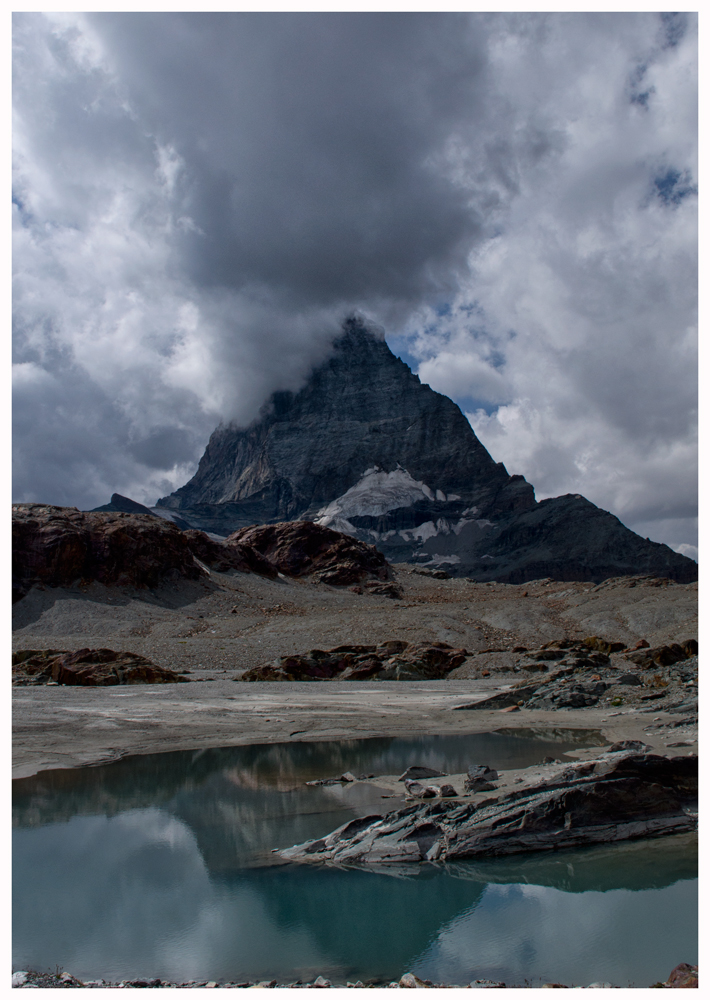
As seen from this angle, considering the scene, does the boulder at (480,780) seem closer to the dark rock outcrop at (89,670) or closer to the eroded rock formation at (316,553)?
the dark rock outcrop at (89,670)

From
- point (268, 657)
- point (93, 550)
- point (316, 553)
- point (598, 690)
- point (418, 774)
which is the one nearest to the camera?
point (418, 774)

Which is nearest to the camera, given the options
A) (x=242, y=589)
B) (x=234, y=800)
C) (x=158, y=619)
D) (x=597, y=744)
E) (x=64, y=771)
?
(x=234, y=800)

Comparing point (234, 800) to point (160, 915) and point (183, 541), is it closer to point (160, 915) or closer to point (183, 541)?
point (160, 915)

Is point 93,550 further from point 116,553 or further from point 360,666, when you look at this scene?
point 360,666

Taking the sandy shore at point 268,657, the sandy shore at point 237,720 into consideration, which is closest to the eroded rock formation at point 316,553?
the sandy shore at point 268,657

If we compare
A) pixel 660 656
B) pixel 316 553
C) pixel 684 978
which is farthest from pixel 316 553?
pixel 684 978

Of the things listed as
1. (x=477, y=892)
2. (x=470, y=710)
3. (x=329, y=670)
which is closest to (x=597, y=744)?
(x=470, y=710)
